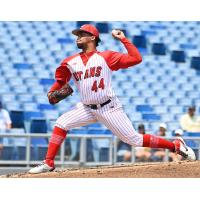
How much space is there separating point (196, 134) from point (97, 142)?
1.91 m

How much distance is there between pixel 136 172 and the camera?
8.21 m

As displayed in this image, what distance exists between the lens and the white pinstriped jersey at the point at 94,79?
7.83 metres

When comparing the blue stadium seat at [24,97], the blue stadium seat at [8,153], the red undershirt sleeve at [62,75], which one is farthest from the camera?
the blue stadium seat at [24,97]

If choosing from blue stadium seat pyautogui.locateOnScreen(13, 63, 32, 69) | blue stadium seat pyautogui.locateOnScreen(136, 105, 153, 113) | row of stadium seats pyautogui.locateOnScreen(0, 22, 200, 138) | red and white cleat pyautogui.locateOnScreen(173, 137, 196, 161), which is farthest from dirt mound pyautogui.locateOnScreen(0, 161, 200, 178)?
blue stadium seat pyautogui.locateOnScreen(13, 63, 32, 69)

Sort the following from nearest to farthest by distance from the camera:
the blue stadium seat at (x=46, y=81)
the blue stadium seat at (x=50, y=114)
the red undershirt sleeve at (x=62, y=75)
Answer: the red undershirt sleeve at (x=62, y=75)
the blue stadium seat at (x=50, y=114)
the blue stadium seat at (x=46, y=81)

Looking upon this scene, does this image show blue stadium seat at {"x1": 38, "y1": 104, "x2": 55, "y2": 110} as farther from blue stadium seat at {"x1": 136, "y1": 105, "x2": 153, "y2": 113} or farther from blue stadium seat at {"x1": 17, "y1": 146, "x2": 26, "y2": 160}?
blue stadium seat at {"x1": 17, "y1": 146, "x2": 26, "y2": 160}

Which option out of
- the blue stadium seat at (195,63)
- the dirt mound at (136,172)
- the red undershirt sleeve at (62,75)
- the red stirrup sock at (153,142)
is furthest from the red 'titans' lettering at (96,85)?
the blue stadium seat at (195,63)

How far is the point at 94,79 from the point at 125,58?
0.37m

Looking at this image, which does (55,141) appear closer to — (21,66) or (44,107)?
(44,107)

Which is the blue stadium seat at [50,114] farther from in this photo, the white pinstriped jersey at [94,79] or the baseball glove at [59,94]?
the white pinstriped jersey at [94,79]

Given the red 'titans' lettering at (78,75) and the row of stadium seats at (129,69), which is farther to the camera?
the row of stadium seats at (129,69)

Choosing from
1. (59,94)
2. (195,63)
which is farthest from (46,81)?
(59,94)

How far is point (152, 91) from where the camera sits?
1769 cm

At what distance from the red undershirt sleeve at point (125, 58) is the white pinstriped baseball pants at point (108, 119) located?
365mm
